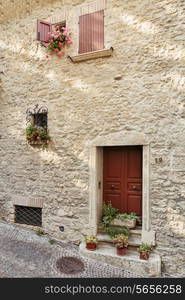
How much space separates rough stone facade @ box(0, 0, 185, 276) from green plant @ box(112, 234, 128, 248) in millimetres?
656

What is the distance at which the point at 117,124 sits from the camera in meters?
4.75

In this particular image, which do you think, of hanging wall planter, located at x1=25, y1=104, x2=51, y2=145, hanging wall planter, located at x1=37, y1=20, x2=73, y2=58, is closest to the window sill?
hanging wall planter, located at x1=37, y1=20, x2=73, y2=58

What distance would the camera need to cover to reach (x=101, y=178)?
5.23 m

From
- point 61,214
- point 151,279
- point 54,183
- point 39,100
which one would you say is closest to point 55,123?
point 39,100

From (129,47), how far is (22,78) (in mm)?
3035

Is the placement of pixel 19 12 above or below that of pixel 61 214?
above

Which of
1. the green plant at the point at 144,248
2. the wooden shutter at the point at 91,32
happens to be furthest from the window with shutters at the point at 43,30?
the green plant at the point at 144,248

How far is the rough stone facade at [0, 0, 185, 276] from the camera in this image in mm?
4297

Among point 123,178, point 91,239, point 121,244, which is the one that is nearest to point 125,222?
point 121,244

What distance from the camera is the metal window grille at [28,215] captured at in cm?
562

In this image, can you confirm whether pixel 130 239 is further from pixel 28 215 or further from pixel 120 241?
pixel 28 215

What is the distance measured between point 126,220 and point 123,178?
3.14ft

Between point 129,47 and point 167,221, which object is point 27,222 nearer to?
point 167,221

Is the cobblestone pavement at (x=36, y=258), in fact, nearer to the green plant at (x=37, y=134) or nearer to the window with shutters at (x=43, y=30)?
the green plant at (x=37, y=134)
